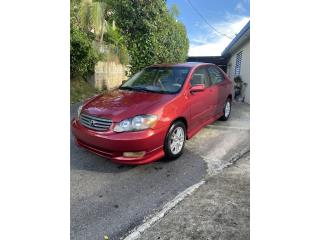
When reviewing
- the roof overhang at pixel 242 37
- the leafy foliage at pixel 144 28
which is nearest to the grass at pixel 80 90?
the leafy foliage at pixel 144 28

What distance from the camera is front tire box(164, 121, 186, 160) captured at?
3.50 metres

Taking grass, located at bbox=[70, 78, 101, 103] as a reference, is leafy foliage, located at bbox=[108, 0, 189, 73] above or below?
above

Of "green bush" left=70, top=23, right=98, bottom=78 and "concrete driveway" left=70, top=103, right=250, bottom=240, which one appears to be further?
"green bush" left=70, top=23, right=98, bottom=78

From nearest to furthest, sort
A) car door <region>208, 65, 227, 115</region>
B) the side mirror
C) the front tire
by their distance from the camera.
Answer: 1. the front tire
2. the side mirror
3. car door <region>208, 65, 227, 115</region>

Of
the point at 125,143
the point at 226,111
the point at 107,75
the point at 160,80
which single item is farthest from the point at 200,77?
the point at 107,75

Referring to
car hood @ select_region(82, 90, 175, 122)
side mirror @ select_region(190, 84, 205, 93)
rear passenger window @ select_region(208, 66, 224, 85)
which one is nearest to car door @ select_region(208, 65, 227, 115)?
rear passenger window @ select_region(208, 66, 224, 85)

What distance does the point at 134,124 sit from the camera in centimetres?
316

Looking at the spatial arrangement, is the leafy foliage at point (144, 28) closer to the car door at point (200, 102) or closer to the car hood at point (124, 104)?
the car door at point (200, 102)

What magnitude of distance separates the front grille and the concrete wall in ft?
20.1

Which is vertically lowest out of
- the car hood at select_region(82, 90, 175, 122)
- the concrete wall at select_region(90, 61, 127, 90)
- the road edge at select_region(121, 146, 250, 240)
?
the road edge at select_region(121, 146, 250, 240)

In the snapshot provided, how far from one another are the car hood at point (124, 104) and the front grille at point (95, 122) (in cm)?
5

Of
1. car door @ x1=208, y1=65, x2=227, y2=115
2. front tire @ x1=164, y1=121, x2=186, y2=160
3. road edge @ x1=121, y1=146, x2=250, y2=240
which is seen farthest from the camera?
car door @ x1=208, y1=65, x2=227, y2=115

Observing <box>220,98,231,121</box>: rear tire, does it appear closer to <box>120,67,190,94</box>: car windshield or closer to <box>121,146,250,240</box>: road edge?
<box>120,67,190,94</box>: car windshield
